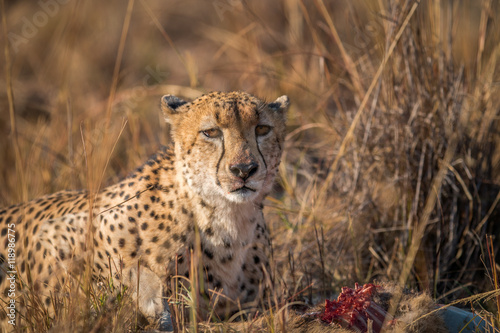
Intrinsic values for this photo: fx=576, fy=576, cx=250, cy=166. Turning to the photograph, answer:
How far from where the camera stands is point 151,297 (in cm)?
227

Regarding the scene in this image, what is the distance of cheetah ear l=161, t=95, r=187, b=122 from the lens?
257 cm

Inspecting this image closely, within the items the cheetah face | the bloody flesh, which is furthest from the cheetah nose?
the bloody flesh

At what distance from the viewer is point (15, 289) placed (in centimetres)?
243

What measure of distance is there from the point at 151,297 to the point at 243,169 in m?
0.62

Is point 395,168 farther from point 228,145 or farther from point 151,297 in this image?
point 151,297

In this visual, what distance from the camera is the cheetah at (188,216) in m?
2.28

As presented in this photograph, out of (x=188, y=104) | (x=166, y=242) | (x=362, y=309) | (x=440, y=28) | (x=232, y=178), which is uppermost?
(x=440, y=28)

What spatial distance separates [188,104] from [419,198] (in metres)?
1.40

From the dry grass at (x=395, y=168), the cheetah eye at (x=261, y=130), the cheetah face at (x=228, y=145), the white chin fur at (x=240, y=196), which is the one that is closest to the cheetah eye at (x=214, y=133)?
the cheetah face at (x=228, y=145)

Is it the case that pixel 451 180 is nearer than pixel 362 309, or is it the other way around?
pixel 362 309

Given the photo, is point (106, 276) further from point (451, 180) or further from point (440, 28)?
point (440, 28)

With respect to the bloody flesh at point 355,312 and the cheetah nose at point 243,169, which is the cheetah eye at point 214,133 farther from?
the bloody flesh at point 355,312

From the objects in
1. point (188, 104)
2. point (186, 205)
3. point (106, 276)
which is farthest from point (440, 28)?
point (106, 276)

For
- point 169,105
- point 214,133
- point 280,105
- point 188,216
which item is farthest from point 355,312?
point 169,105
